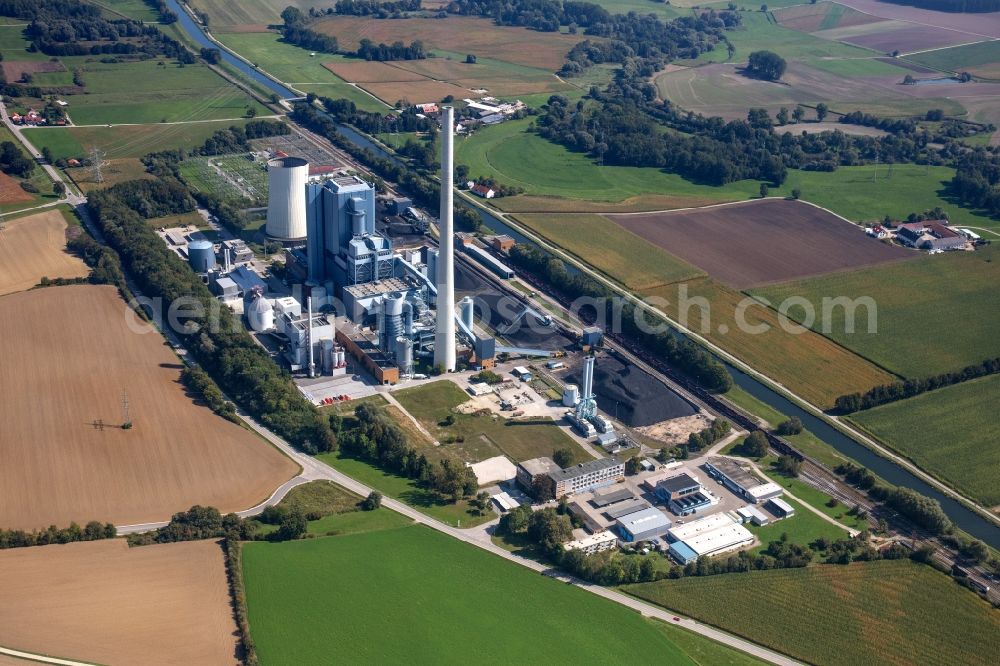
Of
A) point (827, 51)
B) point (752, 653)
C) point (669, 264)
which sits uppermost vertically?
point (827, 51)

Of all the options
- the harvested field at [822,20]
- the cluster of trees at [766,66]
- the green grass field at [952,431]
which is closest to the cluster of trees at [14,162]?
the green grass field at [952,431]

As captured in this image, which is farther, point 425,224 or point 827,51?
point 827,51

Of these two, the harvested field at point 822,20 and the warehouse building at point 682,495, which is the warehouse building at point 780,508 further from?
the harvested field at point 822,20

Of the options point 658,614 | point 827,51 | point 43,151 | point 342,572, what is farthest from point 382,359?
point 827,51

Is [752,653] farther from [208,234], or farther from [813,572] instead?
[208,234]

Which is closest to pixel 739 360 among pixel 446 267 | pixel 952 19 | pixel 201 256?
pixel 446 267

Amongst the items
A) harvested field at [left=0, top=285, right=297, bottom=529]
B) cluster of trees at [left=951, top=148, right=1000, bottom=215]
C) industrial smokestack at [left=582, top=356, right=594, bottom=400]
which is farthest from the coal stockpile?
cluster of trees at [left=951, top=148, right=1000, bottom=215]

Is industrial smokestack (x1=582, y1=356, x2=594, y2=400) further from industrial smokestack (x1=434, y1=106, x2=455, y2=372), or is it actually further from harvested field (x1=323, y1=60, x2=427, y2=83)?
harvested field (x1=323, y1=60, x2=427, y2=83)

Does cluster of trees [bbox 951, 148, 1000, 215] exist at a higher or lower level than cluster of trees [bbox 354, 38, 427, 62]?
lower
